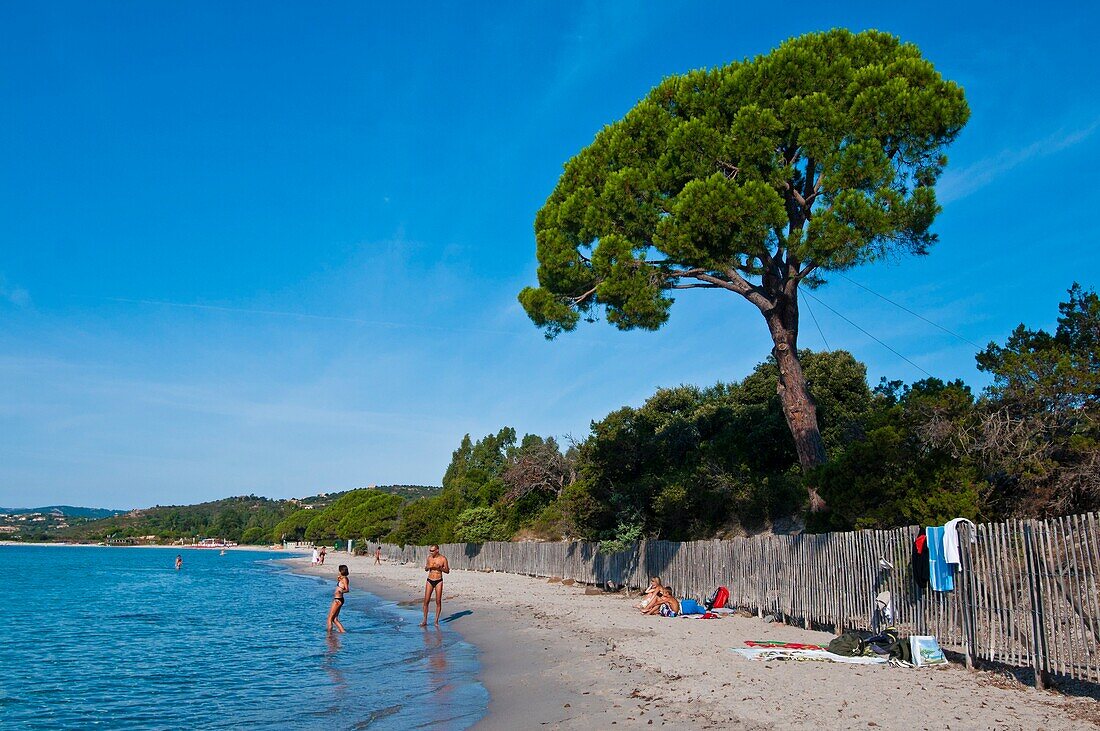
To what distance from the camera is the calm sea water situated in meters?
9.09

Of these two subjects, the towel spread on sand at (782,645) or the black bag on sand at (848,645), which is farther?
the towel spread on sand at (782,645)

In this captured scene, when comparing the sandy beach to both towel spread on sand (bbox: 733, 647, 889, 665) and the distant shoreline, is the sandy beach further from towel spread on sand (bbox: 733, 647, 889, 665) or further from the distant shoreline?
the distant shoreline

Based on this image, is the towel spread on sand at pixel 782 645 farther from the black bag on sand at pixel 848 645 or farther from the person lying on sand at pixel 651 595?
the person lying on sand at pixel 651 595

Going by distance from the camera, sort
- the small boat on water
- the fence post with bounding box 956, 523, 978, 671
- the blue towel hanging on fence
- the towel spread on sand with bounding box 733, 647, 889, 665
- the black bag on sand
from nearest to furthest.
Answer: the fence post with bounding box 956, 523, 978, 671
the blue towel hanging on fence
the towel spread on sand with bounding box 733, 647, 889, 665
the black bag on sand
the small boat on water

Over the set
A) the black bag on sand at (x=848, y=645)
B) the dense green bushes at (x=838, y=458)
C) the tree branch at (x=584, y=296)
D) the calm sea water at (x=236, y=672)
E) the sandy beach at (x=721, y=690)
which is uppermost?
the tree branch at (x=584, y=296)

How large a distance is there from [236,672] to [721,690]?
8.48m

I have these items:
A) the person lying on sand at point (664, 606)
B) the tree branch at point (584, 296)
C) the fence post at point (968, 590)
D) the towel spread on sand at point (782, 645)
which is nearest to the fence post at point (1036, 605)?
the fence post at point (968, 590)

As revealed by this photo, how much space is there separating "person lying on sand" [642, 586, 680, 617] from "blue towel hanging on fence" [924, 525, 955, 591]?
23.9 ft

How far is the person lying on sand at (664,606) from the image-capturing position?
16.2m

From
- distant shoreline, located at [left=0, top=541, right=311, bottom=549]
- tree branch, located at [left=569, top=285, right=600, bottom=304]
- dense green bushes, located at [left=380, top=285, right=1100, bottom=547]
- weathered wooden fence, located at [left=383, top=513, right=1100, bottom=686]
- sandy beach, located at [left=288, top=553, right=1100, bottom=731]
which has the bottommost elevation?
distant shoreline, located at [left=0, top=541, right=311, bottom=549]

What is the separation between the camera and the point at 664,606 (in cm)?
1644

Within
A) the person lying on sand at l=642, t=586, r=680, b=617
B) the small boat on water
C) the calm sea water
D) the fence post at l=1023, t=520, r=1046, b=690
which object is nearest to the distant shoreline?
the small boat on water

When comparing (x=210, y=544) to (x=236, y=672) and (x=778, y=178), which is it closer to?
(x=236, y=672)

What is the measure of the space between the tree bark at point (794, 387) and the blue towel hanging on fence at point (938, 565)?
223 inches
